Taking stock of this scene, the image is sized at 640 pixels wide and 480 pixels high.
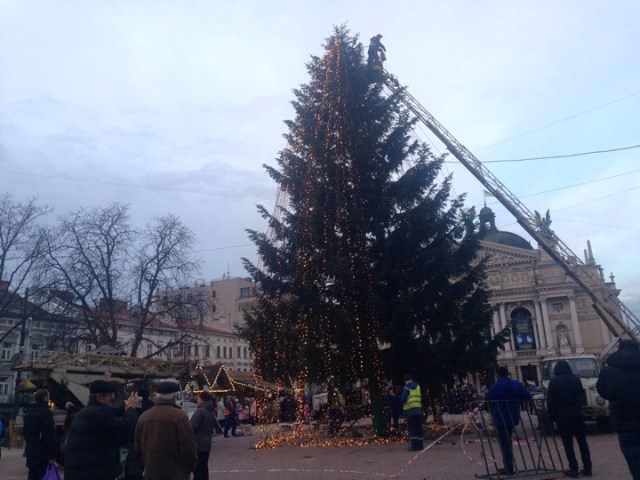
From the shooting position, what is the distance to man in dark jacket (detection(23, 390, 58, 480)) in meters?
8.33

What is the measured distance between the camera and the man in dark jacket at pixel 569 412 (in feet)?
29.7

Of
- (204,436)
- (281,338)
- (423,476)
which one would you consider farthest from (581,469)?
(281,338)

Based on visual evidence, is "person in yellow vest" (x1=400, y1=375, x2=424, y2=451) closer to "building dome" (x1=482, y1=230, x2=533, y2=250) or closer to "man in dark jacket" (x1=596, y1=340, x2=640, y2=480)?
"man in dark jacket" (x1=596, y1=340, x2=640, y2=480)

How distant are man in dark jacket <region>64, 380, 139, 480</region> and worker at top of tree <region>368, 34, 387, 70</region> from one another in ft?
60.8

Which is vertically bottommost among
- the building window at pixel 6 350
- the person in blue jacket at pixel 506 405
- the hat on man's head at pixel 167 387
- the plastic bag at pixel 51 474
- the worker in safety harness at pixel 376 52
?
the plastic bag at pixel 51 474

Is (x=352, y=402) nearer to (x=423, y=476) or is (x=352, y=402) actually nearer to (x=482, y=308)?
(x=482, y=308)

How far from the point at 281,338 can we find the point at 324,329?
5.15ft

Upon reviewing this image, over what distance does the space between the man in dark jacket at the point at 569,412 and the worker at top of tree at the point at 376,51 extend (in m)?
15.1

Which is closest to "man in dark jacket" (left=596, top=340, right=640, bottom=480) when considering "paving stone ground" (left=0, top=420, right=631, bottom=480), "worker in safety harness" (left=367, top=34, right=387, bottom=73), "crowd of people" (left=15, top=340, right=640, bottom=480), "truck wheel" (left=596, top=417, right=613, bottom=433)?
"crowd of people" (left=15, top=340, right=640, bottom=480)

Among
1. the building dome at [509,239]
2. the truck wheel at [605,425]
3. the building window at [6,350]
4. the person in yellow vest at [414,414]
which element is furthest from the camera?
the building dome at [509,239]

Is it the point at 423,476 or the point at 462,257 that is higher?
the point at 462,257

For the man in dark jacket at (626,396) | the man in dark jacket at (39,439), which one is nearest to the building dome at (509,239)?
the man in dark jacket at (626,396)

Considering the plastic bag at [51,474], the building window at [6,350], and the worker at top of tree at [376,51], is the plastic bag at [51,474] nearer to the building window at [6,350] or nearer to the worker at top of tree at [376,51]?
the worker at top of tree at [376,51]

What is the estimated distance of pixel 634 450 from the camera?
625 centimetres
